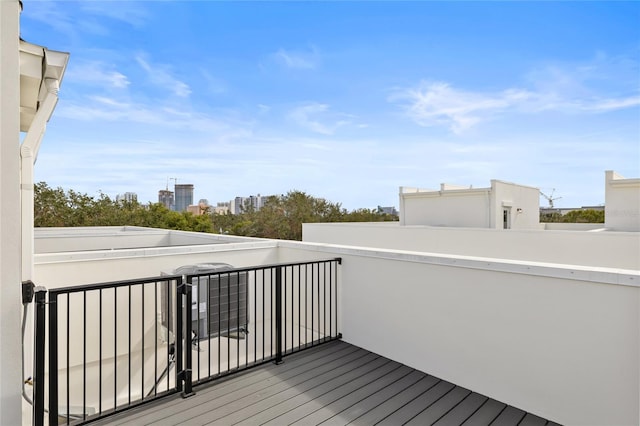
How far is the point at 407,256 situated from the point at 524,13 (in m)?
5.77

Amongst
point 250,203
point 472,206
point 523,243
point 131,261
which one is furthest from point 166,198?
point 523,243

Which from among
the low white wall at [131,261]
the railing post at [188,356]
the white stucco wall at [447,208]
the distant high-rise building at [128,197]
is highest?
the distant high-rise building at [128,197]

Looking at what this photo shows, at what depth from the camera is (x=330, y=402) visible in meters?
2.44

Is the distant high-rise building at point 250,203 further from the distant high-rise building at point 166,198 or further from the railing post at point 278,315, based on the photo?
the railing post at point 278,315

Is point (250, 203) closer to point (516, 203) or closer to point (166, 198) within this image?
point (166, 198)

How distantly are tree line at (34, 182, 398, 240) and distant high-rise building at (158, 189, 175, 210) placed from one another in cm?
84

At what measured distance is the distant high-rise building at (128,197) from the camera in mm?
17316

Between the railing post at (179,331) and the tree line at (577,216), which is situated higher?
the tree line at (577,216)

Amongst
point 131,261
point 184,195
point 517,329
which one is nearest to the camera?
point 517,329

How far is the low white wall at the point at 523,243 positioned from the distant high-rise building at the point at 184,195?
1467cm

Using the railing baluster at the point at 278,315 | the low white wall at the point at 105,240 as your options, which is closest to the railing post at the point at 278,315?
the railing baluster at the point at 278,315

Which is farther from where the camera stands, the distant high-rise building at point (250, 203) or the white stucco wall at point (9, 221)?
the distant high-rise building at point (250, 203)

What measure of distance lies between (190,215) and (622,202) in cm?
1843

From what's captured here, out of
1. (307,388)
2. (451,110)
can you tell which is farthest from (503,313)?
(451,110)
